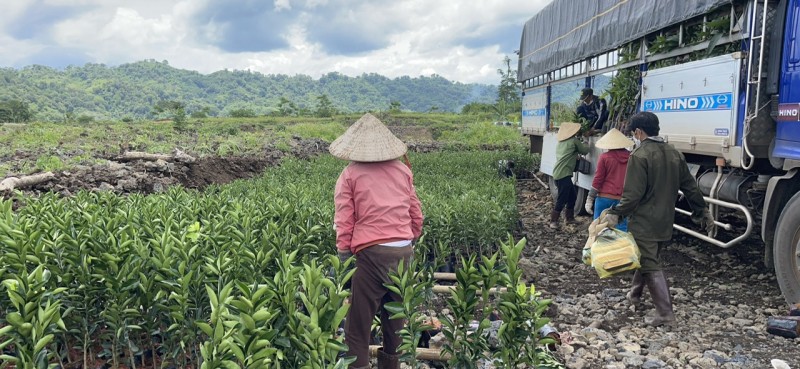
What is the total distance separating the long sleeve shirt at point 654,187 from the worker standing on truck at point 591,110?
387 cm

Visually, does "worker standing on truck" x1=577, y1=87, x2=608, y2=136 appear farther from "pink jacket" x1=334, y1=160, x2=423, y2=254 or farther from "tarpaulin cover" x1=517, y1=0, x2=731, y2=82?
"pink jacket" x1=334, y1=160, x2=423, y2=254

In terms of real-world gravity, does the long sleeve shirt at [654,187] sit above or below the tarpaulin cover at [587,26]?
below

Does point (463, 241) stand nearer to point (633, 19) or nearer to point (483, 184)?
point (483, 184)

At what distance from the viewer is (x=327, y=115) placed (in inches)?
2458

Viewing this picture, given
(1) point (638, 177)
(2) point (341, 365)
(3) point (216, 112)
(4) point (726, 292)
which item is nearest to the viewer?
(2) point (341, 365)

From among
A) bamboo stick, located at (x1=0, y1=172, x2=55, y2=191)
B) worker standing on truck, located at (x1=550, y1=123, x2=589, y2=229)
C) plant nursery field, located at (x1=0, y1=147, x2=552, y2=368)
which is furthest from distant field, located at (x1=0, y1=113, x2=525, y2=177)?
worker standing on truck, located at (x1=550, y1=123, x2=589, y2=229)

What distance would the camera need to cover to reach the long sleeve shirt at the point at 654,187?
4871 millimetres

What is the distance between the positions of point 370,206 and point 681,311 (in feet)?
11.6

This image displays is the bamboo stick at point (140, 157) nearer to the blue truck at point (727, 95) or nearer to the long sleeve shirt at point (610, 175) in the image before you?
the blue truck at point (727, 95)

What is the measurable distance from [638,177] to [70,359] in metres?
4.60

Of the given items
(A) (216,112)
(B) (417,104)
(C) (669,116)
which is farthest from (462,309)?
(B) (417,104)

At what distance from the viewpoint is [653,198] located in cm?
493

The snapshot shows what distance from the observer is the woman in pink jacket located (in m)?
3.63

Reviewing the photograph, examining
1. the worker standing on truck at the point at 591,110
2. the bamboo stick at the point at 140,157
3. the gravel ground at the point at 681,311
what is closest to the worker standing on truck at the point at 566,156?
the worker standing on truck at the point at 591,110
